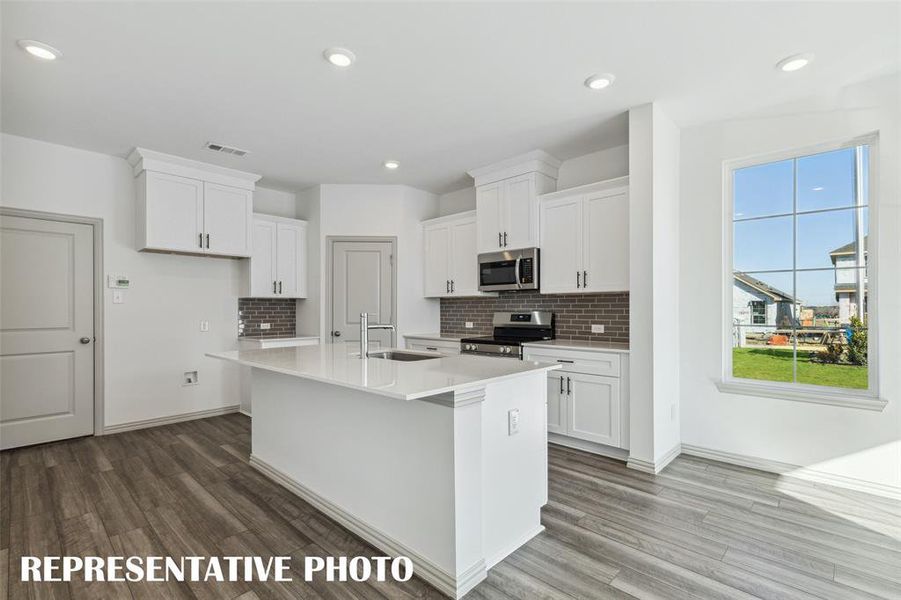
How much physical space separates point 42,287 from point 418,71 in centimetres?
389

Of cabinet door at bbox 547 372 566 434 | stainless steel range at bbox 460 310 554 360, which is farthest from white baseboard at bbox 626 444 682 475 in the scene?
stainless steel range at bbox 460 310 554 360

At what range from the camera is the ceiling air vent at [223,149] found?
13.0ft

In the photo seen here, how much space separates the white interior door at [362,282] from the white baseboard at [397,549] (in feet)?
8.36

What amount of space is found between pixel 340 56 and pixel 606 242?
97.9 inches

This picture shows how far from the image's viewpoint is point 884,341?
280 centimetres

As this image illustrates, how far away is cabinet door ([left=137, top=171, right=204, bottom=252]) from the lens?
413 centimetres

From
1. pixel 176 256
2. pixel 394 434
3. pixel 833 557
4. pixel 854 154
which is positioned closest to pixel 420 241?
pixel 176 256

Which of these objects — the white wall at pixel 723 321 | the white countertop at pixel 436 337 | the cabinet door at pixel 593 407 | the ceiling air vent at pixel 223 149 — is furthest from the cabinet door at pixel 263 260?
the white wall at pixel 723 321

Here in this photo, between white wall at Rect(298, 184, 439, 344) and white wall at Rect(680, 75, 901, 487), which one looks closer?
white wall at Rect(680, 75, 901, 487)

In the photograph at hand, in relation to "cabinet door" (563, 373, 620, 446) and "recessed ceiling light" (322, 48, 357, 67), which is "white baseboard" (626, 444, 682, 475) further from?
"recessed ceiling light" (322, 48, 357, 67)

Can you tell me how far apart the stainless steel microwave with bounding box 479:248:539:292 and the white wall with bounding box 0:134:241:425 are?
116 inches

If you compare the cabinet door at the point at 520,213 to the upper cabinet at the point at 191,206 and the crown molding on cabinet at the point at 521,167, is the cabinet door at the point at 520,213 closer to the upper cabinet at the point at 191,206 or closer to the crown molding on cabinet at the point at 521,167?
the crown molding on cabinet at the point at 521,167

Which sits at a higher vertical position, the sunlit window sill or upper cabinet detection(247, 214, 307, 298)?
upper cabinet detection(247, 214, 307, 298)

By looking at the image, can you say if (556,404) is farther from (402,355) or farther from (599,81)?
(599,81)
